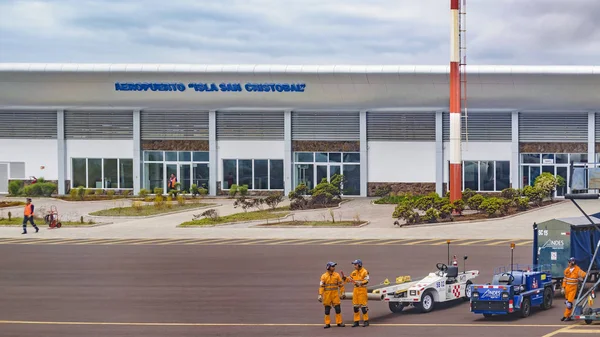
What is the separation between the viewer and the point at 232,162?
70.1 meters

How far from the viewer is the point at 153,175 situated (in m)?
71.4

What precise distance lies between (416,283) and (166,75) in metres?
46.5

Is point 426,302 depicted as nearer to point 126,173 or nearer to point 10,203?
point 10,203

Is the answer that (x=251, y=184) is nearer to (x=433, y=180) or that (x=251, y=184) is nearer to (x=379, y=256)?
(x=433, y=180)

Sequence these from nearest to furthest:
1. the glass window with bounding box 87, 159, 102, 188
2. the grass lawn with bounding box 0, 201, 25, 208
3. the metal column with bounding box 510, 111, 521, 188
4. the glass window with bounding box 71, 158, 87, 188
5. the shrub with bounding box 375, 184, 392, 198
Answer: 1. the grass lawn with bounding box 0, 201, 25, 208
2. the metal column with bounding box 510, 111, 521, 188
3. the shrub with bounding box 375, 184, 392, 198
4. the glass window with bounding box 87, 159, 102, 188
5. the glass window with bounding box 71, 158, 87, 188

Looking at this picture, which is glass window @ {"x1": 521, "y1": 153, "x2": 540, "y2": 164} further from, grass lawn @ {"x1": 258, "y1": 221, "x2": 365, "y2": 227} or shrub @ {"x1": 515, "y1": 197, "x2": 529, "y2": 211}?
grass lawn @ {"x1": 258, "y1": 221, "x2": 365, "y2": 227}

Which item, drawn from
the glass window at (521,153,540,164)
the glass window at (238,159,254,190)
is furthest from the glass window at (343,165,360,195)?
the glass window at (521,153,540,164)

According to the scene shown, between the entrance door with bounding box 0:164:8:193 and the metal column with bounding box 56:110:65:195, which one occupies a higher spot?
the metal column with bounding box 56:110:65:195

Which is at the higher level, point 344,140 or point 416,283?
point 344,140

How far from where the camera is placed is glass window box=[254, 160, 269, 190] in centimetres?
6981

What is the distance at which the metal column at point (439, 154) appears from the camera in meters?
66.6

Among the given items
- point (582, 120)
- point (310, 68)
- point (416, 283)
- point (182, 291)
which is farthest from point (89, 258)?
point (582, 120)

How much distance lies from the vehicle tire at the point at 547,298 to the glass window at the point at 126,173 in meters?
49.9

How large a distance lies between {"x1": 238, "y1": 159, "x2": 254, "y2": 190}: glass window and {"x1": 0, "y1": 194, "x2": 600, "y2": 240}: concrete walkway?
12189mm
